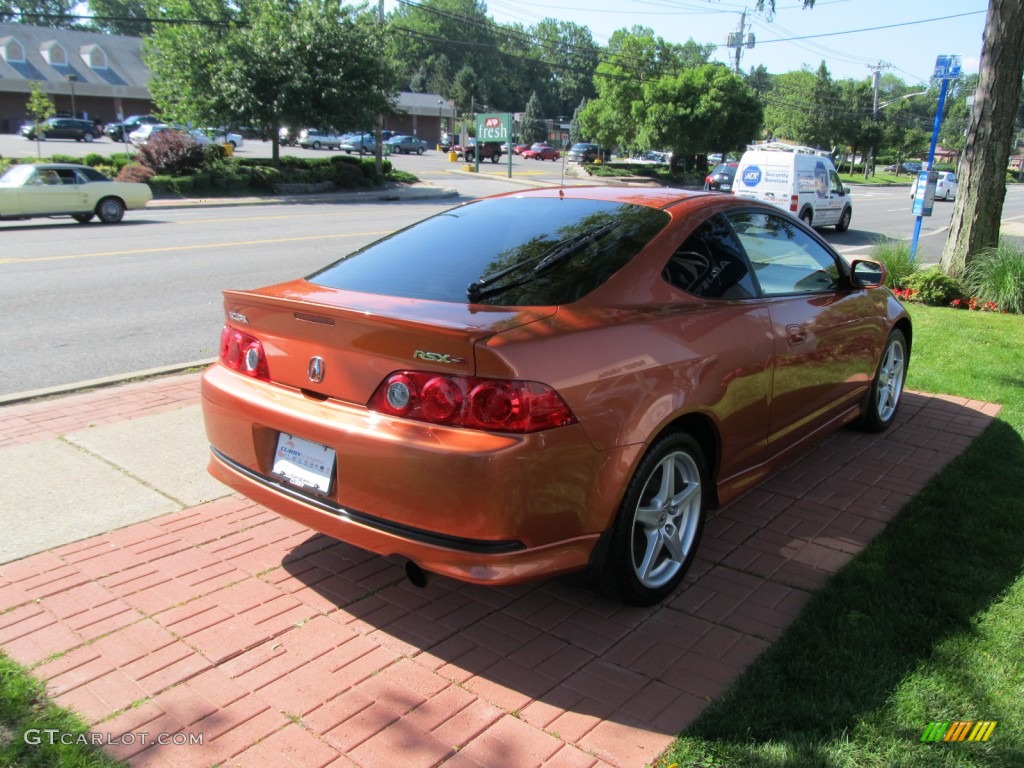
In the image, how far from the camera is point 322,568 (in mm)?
3787

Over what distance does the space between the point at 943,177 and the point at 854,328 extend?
4224 centimetres

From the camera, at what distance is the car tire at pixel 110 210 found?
19406 mm

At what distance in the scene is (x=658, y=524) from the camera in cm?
345

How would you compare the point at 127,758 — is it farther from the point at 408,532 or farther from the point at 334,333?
the point at 334,333

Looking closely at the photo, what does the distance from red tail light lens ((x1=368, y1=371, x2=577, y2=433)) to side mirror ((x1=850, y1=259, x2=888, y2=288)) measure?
2943 mm

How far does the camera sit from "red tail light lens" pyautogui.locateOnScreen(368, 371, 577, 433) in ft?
9.21

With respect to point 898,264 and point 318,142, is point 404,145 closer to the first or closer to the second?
point 318,142

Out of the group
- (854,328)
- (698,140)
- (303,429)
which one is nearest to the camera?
(303,429)

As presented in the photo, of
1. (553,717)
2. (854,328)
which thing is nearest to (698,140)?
(854,328)

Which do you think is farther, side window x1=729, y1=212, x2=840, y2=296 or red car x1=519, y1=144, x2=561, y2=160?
red car x1=519, y1=144, x2=561, y2=160

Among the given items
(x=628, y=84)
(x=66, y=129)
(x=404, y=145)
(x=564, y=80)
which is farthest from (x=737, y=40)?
(x=564, y=80)

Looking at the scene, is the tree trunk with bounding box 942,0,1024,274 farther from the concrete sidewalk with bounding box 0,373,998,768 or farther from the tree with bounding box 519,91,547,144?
the tree with bounding box 519,91,547,144

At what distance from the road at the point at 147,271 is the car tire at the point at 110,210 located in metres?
0.34

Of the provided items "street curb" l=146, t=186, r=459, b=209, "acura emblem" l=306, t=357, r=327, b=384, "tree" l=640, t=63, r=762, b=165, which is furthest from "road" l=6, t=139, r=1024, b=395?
"tree" l=640, t=63, r=762, b=165
